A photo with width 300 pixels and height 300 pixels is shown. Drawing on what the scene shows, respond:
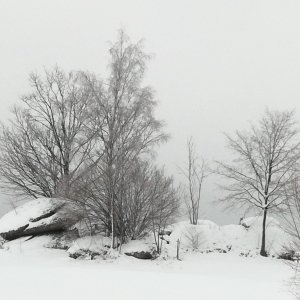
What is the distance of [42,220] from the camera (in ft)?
62.8

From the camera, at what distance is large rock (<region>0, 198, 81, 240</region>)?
1905 cm

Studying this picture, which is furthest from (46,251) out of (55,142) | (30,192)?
(55,142)

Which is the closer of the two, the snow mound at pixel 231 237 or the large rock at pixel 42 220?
the large rock at pixel 42 220

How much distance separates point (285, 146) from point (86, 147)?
13706 millimetres

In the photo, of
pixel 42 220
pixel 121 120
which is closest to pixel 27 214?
pixel 42 220

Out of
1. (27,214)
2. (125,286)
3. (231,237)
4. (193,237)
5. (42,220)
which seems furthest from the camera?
(231,237)

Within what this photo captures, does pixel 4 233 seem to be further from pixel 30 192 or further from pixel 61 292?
pixel 61 292

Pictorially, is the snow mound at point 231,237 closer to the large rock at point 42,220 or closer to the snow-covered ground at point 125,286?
the large rock at point 42,220

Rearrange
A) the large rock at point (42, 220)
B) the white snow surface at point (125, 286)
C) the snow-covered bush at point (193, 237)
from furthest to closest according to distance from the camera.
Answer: the snow-covered bush at point (193, 237) < the large rock at point (42, 220) < the white snow surface at point (125, 286)

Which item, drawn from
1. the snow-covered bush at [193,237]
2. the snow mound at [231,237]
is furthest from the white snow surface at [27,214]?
the snow-covered bush at [193,237]

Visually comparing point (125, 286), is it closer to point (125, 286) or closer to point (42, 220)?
point (125, 286)

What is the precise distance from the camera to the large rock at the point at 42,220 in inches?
750

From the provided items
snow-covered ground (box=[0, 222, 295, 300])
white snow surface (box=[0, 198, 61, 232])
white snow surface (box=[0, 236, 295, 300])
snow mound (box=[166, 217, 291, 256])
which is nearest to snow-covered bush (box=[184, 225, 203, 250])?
snow mound (box=[166, 217, 291, 256])

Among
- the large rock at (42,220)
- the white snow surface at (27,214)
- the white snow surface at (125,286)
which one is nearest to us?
the white snow surface at (125,286)
